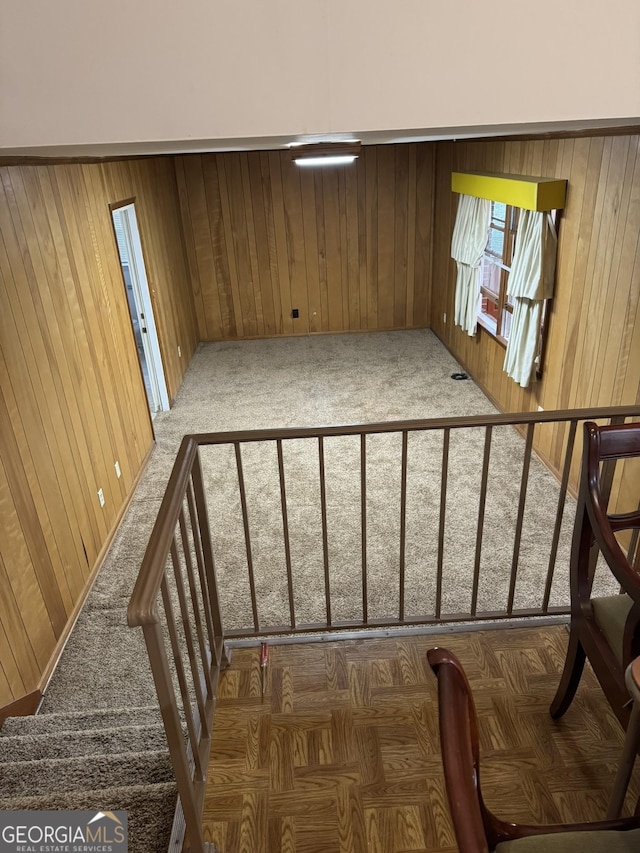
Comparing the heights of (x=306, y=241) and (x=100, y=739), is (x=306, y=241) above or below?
above

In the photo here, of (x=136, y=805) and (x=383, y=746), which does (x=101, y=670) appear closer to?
(x=136, y=805)

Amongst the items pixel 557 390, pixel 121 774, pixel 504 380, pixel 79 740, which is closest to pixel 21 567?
pixel 79 740

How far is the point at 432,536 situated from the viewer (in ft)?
12.0

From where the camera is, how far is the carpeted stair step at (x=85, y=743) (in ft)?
6.36

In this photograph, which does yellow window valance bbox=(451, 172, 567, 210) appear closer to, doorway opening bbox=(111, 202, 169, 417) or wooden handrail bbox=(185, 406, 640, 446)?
wooden handrail bbox=(185, 406, 640, 446)

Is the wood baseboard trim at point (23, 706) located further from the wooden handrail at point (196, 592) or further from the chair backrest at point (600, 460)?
→ the chair backrest at point (600, 460)

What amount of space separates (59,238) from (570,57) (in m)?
2.85

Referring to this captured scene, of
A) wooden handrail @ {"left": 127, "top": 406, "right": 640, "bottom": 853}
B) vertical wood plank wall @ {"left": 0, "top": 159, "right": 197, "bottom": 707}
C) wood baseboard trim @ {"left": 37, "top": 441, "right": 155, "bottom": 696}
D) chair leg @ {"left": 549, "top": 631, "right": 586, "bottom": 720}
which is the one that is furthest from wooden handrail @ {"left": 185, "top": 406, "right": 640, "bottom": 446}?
wood baseboard trim @ {"left": 37, "top": 441, "right": 155, "bottom": 696}

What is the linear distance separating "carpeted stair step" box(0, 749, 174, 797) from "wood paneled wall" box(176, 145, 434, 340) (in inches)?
255

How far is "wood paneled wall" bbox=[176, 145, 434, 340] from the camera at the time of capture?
23.2 feet

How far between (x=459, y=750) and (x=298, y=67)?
1.56 m

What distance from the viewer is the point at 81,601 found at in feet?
10.4

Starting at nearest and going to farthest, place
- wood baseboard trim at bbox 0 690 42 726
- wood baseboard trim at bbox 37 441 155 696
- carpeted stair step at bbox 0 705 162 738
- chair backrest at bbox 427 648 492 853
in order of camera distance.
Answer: chair backrest at bbox 427 648 492 853 → carpeted stair step at bbox 0 705 162 738 → wood baseboard trim at bbox 0 690 42 726 → wood baseboard trim at bbox 37 441 155 696

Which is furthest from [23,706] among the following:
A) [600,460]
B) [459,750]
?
[600,460]
